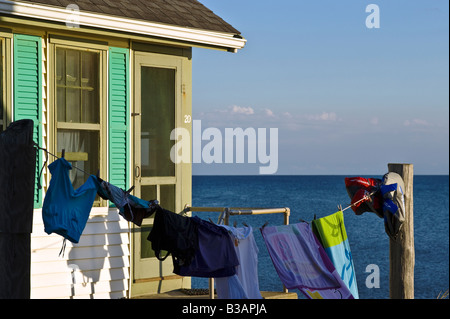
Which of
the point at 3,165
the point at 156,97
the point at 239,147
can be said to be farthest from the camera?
the point at 239,147

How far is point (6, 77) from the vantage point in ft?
23.2

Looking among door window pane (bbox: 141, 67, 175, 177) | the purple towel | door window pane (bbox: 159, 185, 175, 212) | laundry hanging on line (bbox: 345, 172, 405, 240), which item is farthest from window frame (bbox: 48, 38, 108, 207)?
laundry hanging on line (bbox: 345, 172, 405, 240)

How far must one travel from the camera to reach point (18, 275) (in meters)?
4.58

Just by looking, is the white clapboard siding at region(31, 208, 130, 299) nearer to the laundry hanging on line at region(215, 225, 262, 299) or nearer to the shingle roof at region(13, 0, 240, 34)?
the laundry hanging on line at region(215, 225, 262, 299)

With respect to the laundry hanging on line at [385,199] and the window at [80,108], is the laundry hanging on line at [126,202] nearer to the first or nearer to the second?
the window at [80,108]

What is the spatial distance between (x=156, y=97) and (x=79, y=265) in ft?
7.22

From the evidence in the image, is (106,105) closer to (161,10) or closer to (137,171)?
(137,171)

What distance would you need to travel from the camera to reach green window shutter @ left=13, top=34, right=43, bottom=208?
7125mm

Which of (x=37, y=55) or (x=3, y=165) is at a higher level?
(x=37, y=55)

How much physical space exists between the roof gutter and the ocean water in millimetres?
25473

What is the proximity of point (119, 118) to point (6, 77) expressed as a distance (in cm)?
138

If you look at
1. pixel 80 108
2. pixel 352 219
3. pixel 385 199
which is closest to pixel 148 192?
pixel 80 108
